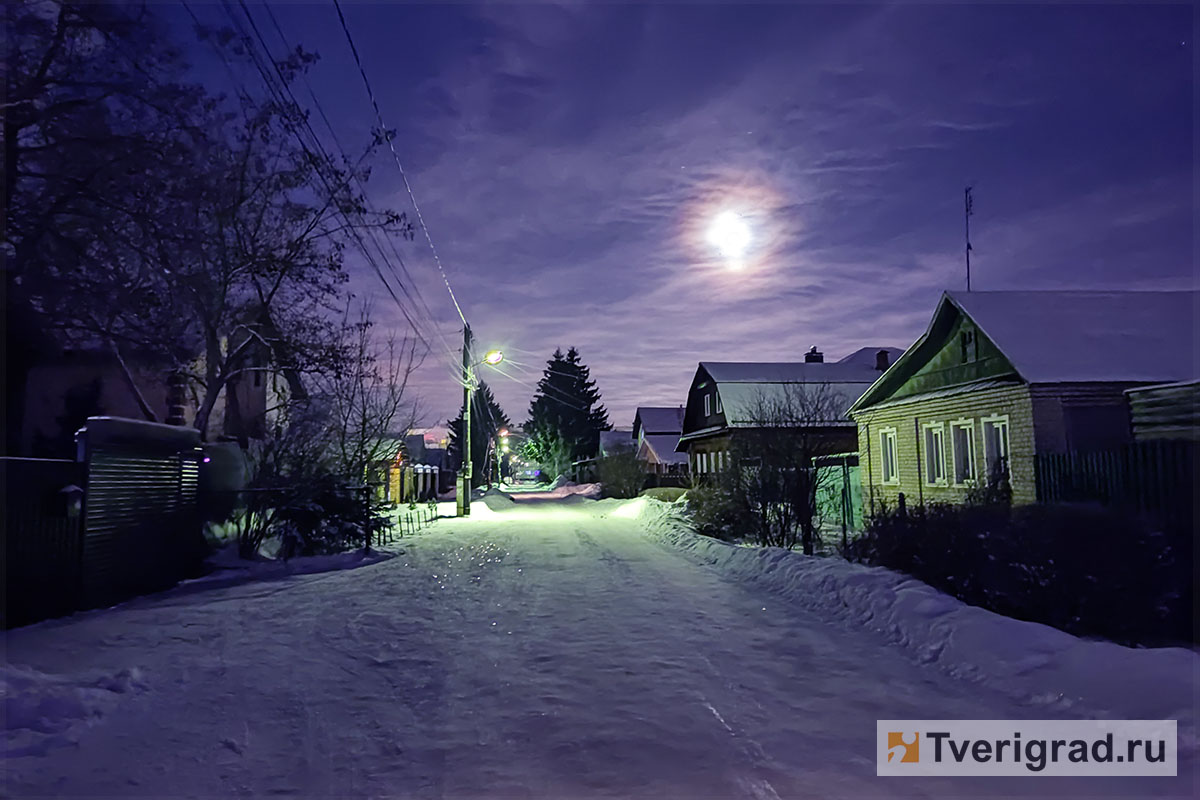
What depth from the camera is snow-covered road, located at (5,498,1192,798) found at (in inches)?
194

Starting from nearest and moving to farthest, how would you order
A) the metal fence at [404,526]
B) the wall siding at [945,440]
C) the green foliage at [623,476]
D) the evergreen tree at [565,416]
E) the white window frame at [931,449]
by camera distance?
the wall siding at [945,440] < the metal fence at [404,526] < the white window frame at [931,449] < the green foliage at [623,476] < the evergreen tree at [565,416]

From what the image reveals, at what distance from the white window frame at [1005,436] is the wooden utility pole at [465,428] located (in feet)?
55.9

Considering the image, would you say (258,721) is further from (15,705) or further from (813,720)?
(813,720)

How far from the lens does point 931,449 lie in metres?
22.7

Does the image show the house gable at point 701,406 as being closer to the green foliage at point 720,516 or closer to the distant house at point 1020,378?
the distant house at point 1020,378

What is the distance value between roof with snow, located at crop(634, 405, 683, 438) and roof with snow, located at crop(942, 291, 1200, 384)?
171ft

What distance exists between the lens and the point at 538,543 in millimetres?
20359

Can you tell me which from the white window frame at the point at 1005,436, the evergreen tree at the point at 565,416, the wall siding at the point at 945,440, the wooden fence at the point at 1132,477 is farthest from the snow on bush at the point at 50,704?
the evergreen tree at the point at 565,416

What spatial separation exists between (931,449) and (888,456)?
2998 millimetres

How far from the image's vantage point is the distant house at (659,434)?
69.6 metres

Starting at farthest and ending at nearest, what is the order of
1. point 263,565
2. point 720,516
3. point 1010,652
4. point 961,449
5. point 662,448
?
point 662,448
point 961,449
point 720,516
point 263,565
point 1010,652

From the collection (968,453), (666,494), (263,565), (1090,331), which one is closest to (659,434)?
(666,494)

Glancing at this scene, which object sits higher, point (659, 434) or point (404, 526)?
point (659, 434)

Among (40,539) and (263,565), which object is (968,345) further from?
(40,539)
